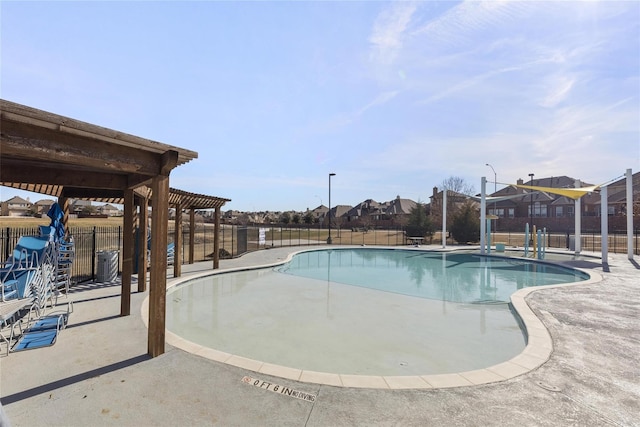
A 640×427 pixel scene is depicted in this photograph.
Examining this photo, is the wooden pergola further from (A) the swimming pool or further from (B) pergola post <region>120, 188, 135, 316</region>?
(A) the swimming pool

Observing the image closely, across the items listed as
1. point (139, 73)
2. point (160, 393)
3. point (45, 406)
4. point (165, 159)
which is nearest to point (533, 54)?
point (165, 159)

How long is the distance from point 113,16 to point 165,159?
4530mm

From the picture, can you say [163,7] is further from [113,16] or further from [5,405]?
[5,405]

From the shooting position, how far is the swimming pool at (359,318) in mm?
5176

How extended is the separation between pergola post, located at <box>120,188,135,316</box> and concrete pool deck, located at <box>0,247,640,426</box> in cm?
106

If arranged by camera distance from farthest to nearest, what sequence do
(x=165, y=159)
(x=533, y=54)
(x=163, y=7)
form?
1. (x=533, y=54)
2. (x=163, y=7)
3. (x=165, y=159)

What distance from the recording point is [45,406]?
310 centimetres

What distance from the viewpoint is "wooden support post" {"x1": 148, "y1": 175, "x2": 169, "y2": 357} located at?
434 centimetres

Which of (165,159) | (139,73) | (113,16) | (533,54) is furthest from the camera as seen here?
(533,54)

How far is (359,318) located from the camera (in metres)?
7.28

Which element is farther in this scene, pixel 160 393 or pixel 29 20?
pixel 29 20

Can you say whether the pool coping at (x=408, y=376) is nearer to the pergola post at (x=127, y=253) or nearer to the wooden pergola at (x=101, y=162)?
the wooden pergola at (x=101, y=162)

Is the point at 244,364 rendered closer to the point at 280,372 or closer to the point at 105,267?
the point at 280,372

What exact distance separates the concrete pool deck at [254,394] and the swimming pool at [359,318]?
1.12 meters
